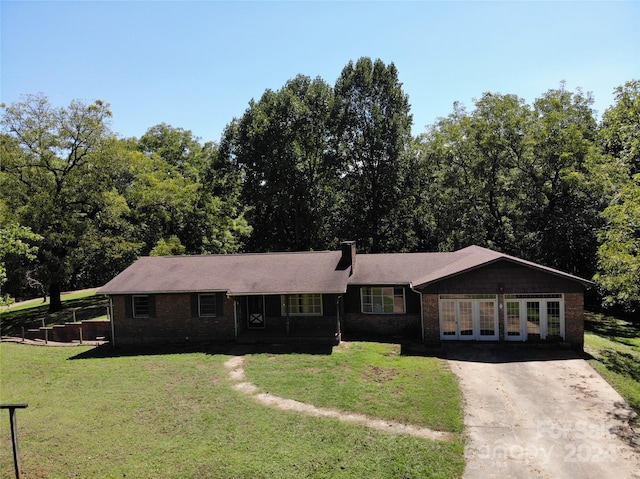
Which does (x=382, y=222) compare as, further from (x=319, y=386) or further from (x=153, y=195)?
(x=319, y=386)

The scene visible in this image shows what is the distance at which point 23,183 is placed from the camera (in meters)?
27.7

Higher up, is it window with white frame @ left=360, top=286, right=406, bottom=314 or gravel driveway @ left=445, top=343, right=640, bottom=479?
window with white frame @ left=360, top=286, right=406, bottom=314

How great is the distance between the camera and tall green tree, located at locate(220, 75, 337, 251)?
35781mm

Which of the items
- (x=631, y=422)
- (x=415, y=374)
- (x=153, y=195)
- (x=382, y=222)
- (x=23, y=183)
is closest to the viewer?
(x=631, y=422)

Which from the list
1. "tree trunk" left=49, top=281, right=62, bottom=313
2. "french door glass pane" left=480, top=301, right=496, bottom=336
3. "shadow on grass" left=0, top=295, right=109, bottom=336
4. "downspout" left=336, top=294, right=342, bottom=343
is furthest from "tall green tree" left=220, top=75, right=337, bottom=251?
"french door glass pane" left=480, top=301, right=496, bottom=336

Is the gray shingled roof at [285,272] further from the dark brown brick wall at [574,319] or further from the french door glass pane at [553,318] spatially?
the french door glass pane at [553,318]

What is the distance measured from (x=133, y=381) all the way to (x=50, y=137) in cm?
2097

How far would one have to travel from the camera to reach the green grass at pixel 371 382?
39.8 ft

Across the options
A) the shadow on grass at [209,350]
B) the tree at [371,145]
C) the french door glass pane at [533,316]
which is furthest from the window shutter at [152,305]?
the tree at [371,145]

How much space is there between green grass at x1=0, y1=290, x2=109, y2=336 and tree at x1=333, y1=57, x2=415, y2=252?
20.6m

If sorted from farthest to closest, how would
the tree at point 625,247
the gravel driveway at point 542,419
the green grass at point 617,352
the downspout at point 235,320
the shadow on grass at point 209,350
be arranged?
the downspout at point 235,320, the shadow on grass at point 209,350, the tree at point 625,247, the green grass at point 617,352, the gravel driveway at point 542,419

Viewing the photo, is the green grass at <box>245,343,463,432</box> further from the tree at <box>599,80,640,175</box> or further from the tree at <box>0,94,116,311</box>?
the tree at <box>0,94,116,311</box>

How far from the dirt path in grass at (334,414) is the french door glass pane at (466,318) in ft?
29.0

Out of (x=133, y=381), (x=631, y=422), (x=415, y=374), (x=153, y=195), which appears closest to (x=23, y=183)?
(x=153, y=195)
